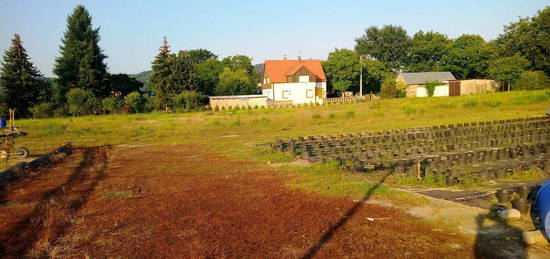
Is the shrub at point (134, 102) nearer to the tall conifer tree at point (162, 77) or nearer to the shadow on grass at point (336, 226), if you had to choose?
the tall conifer tree at point (162, 77)

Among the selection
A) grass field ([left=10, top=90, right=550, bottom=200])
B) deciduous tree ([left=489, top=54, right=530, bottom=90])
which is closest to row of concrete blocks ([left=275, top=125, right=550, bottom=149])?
grass field ([left=10, top=90, right=550, bottom=200])

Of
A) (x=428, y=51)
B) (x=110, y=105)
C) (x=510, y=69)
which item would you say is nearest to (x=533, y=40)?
(x=510, y=69)

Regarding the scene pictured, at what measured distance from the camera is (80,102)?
120 feet

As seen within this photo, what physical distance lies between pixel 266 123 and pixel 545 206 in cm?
2188

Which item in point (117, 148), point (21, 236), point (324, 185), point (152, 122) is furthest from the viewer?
point (152, 122)

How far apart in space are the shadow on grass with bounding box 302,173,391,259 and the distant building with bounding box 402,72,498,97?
4247 centimetres

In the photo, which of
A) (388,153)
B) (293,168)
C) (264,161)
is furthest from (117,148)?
(388,153)

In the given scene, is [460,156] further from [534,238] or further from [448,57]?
[448,57]

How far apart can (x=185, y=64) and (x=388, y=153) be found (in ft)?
105

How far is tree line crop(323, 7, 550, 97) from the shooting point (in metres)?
43.0

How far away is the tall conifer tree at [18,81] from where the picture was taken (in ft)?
120

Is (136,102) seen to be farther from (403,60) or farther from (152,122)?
(403,60)

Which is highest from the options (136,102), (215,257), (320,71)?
(320,71)

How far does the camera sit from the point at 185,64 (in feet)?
139
